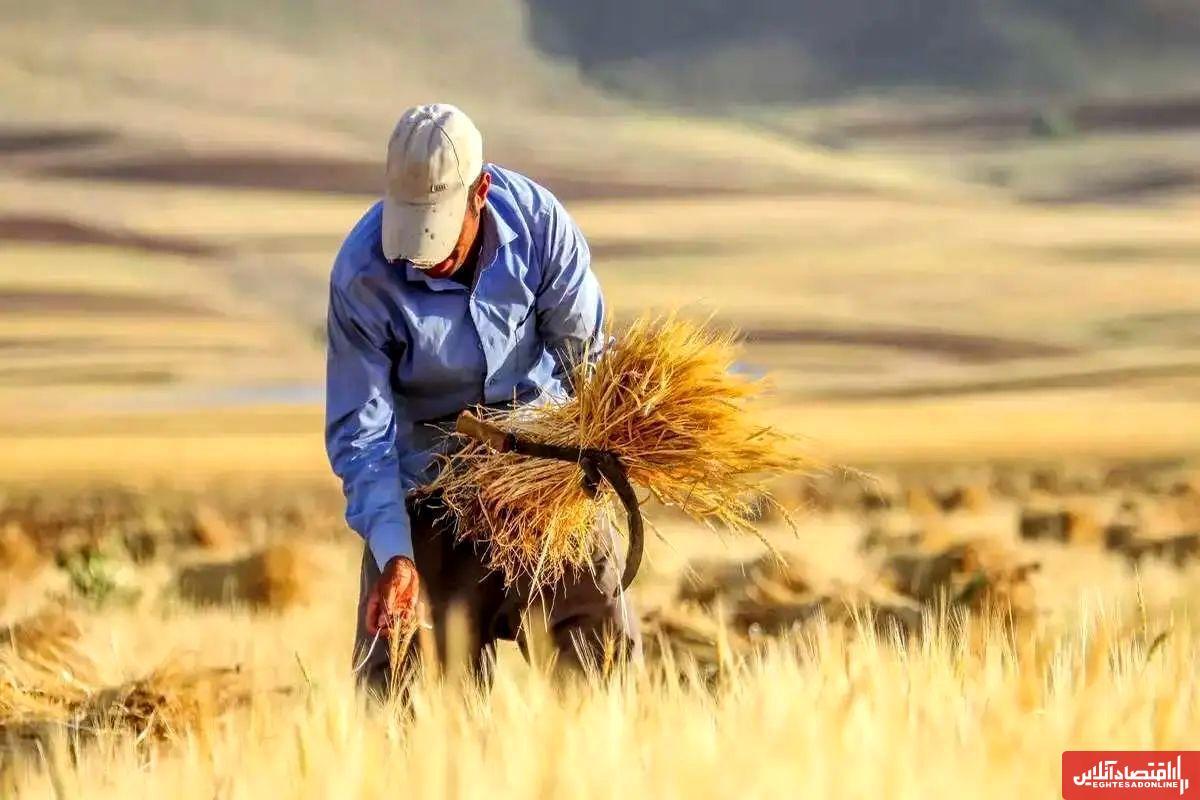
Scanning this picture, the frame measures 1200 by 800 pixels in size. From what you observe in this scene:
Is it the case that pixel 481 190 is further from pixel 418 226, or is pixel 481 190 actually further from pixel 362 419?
pixel 362 419

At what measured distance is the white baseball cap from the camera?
16.9 feet

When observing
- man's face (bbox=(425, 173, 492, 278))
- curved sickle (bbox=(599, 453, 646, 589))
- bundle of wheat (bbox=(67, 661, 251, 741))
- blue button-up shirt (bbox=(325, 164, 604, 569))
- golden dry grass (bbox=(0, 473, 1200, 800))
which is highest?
man's face (bbox=(425, 173, 492, 278))

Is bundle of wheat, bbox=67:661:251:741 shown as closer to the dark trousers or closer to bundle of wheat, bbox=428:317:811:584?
the dark trousers

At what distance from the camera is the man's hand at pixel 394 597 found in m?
5.31

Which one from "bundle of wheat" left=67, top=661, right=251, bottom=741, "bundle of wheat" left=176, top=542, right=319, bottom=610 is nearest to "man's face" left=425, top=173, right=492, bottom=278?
"bundle of wheat" left=67, top=661, right=251, bottom=741

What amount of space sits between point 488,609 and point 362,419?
2.38ft

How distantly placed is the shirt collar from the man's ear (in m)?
0.11

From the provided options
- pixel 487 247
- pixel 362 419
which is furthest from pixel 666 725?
pixel 487 247

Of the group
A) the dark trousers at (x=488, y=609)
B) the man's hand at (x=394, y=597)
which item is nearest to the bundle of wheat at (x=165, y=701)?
the dark trousers at (x=488, y=609)

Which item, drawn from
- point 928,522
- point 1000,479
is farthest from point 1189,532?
point 1000,479

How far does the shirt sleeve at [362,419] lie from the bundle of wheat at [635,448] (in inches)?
5.9

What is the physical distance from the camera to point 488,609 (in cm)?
586

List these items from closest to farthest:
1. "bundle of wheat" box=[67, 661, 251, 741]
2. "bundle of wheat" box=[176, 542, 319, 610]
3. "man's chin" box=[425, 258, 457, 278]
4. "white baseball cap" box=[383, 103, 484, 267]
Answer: "white baseball cap" box=[383, 103, 484, 267], "man's chin" box=[425, 258, 457, 278], "bundle of wheat" box=[67, 661, 251, 741], "bundle of wheat" box=[176, 542, 319, 610]

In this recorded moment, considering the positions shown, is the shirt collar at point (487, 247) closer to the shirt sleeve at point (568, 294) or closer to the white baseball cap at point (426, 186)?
the shirt sleeve at point (568, 294)
